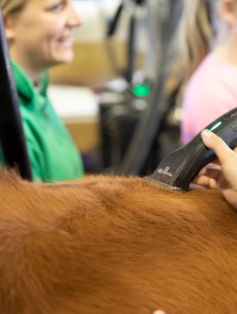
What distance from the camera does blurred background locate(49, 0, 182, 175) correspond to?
127 centimetres

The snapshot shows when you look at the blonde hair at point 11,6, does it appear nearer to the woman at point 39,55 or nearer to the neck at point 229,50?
the woman at point 39,55

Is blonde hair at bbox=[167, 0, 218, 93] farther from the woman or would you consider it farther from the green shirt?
the green shirt

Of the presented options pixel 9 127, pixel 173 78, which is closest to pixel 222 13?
pixel 9 127

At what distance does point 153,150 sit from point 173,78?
0.99 ft

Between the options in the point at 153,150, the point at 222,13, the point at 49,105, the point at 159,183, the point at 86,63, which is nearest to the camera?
the point at 159,183

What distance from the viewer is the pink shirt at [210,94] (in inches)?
23.6

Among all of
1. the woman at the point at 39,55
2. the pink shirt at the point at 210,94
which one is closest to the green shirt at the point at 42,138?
the woman at the point at 39,55

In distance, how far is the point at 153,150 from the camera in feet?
4.60

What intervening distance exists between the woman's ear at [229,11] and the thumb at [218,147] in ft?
1.27

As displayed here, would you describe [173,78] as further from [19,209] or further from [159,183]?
[19,209]

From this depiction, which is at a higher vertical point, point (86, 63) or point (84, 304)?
point (86, 63)

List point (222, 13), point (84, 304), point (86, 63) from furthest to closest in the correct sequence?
point (86, 63)
point (222, 13)
point (84, 304)

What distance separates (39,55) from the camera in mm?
777

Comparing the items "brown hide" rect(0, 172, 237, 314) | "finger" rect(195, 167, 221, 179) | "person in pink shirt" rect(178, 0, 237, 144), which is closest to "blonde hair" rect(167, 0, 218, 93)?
"person in pink shirt" rect(178, 0, 237, 144)
